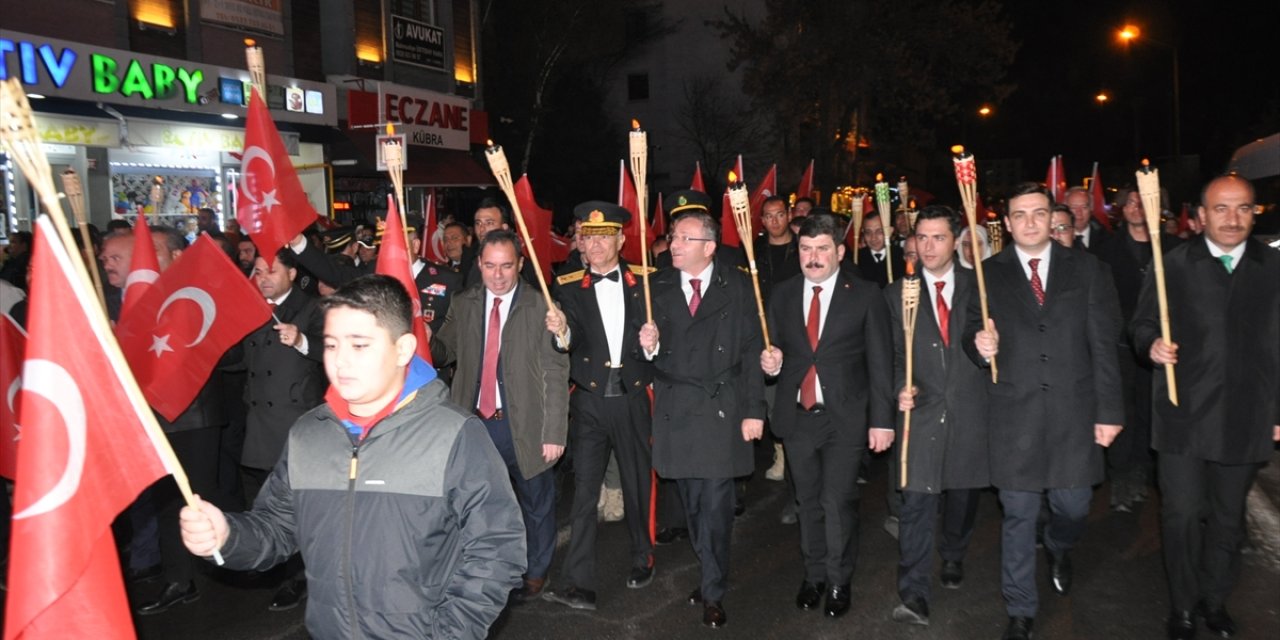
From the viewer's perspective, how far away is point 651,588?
6586mm

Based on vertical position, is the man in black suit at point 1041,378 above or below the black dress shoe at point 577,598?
above

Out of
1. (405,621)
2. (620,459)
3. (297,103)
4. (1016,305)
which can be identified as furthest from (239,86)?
(405,621)

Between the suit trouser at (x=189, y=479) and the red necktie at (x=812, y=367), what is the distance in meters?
3.33

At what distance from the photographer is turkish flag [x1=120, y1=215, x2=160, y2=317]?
634 cm

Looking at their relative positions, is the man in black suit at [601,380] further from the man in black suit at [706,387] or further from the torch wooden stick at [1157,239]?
the torch wooden stick at [1157,239]

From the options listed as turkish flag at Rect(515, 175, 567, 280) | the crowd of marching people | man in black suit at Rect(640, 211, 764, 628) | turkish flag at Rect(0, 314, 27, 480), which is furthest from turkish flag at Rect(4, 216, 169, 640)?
turkish flag at Rect(515, 175, 567, 280)

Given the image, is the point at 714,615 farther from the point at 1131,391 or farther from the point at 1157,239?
the point at 1131,391

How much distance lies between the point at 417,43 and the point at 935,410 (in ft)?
75.9

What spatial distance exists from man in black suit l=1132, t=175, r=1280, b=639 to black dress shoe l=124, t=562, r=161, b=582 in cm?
574

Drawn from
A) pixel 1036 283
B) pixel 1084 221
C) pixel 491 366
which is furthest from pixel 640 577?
pixel 1084 221

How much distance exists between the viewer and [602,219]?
21.0 ft

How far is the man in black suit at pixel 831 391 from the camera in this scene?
600 centimetres

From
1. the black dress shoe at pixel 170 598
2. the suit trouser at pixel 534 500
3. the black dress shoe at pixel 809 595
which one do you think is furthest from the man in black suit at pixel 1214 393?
the black dress shoe at pixel 170 598

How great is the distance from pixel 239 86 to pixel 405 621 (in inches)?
692
